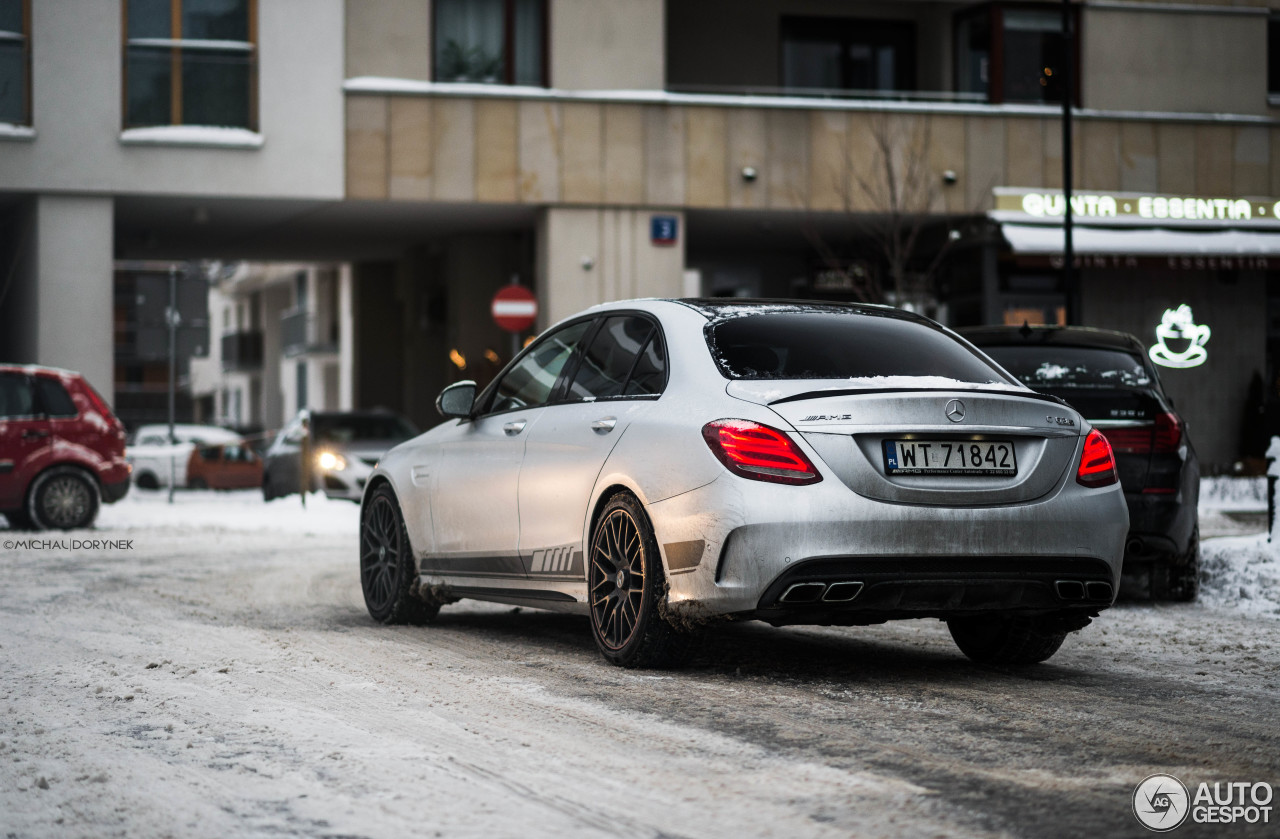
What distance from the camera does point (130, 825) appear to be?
4.30m

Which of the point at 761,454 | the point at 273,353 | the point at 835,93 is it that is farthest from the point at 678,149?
the point at 273,353

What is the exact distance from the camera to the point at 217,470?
105 ft

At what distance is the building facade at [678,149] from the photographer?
22.6 metres

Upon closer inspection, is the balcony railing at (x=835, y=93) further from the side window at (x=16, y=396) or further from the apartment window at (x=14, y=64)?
the side window at (x=16, y=396)

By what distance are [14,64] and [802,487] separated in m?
19.0

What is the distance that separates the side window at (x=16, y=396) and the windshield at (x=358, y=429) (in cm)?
493

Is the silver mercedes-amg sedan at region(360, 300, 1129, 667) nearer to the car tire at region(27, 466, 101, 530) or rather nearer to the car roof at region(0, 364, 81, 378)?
the car tire at region(27, 466, 101, 530)

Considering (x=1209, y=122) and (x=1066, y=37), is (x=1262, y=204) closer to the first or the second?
(x=1209, y=122)

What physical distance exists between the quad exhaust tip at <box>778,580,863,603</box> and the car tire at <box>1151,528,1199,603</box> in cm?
A: 455

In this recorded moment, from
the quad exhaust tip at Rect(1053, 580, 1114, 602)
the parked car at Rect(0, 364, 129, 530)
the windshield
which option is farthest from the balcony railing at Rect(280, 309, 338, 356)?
the quad exhaust tip at Rect(1053, 580, 1114, 602)

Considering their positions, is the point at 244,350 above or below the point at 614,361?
above

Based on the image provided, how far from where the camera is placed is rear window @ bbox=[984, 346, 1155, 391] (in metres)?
9.67

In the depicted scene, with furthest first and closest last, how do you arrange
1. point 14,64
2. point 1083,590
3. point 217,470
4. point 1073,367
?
point 217,470, point 14,64, point 1073,367, point 1083,590

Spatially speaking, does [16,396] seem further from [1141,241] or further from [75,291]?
[1141,241]
